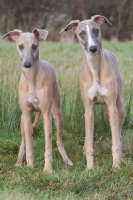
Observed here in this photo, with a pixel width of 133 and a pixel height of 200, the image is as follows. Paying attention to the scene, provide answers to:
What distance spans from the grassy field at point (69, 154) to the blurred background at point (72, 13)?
16.5 m

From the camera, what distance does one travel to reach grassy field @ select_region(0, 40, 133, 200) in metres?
6.32

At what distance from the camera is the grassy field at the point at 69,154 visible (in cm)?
632

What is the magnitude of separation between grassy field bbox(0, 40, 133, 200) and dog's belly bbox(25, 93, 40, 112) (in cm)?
80

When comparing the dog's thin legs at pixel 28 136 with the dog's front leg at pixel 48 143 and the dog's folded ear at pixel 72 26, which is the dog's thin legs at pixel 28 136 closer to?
the dog's front leg at pixel 48 143

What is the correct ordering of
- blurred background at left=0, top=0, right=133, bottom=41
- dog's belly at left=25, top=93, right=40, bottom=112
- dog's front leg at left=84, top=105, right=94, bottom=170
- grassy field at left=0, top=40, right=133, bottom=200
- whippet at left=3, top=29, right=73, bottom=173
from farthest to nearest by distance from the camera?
blurred background at left=0, top=0, right=133, bottom=41
dog's front leg at left=84, top=105, right=94, bottom=170
dog's belly at left=25, top=93, right=40, bottom=112
whippet at left=3, top=29, right=73, bottom=173
grassy field at left=0, top=40, right=133, bottom=200

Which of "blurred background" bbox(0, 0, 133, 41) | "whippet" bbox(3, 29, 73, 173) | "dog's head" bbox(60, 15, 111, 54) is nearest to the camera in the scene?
"dog's head" bbox(60, 15, 111, 54)

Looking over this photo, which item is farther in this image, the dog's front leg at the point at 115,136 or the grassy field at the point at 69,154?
the dog's front leg at the point at 115,136

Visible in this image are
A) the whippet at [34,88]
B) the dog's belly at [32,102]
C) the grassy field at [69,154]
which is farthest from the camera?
the dog's belly at [32,102]

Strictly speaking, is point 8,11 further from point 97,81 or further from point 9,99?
point 97,81

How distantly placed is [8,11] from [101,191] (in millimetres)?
21801

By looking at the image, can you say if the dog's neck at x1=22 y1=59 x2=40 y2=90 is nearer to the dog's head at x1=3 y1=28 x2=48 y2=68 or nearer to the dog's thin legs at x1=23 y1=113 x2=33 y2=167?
the dog's head at x1=3 y1=28 x2=48 y2=68

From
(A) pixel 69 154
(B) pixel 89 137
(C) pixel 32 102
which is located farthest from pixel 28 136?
(A) pixel 69 154

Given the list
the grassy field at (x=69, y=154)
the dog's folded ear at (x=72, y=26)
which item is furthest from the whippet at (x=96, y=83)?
→ the grassy field at (x=69, y=154)

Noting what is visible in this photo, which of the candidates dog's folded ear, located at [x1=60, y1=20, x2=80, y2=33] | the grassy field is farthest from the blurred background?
dog's folded ear, located at [x1=60, y1=20, x2=80, y2=33]
